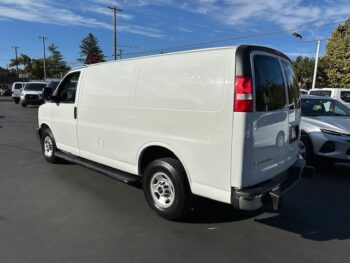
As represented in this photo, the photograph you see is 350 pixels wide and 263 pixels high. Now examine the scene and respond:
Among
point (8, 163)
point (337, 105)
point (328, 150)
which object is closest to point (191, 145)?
point (328, 150)

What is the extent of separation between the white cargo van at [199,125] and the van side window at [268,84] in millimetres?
11

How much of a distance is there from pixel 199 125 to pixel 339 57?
1334 inches

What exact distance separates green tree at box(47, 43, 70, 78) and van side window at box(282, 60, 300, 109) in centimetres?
9750

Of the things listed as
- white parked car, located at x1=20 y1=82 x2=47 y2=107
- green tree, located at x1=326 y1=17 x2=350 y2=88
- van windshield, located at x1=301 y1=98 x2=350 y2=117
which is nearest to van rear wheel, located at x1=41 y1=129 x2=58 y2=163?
van windshield, located at x1=301 y1=98 x2=350 y2=117

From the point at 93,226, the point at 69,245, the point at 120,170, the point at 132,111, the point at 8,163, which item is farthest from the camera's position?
the point at 8,163

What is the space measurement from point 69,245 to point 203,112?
206 cm

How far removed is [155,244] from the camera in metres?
3.36

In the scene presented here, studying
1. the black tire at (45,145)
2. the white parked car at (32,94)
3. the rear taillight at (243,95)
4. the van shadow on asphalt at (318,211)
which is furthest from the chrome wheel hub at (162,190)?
the white parked car at (32,94)

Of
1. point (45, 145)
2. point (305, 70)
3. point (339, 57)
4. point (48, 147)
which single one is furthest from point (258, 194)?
point (305, 70)

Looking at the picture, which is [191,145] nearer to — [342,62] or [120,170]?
[120,170]

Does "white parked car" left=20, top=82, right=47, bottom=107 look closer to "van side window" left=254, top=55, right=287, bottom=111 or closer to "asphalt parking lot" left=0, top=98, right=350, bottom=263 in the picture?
"asphalt parking lot" left=0, top=98, right=350, bottom=263

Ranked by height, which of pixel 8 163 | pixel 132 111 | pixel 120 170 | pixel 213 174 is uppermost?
pixel 132 111

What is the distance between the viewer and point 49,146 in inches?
260

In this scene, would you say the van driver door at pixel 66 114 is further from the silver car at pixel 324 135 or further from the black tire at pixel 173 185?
the silver car at pixel 324 135
